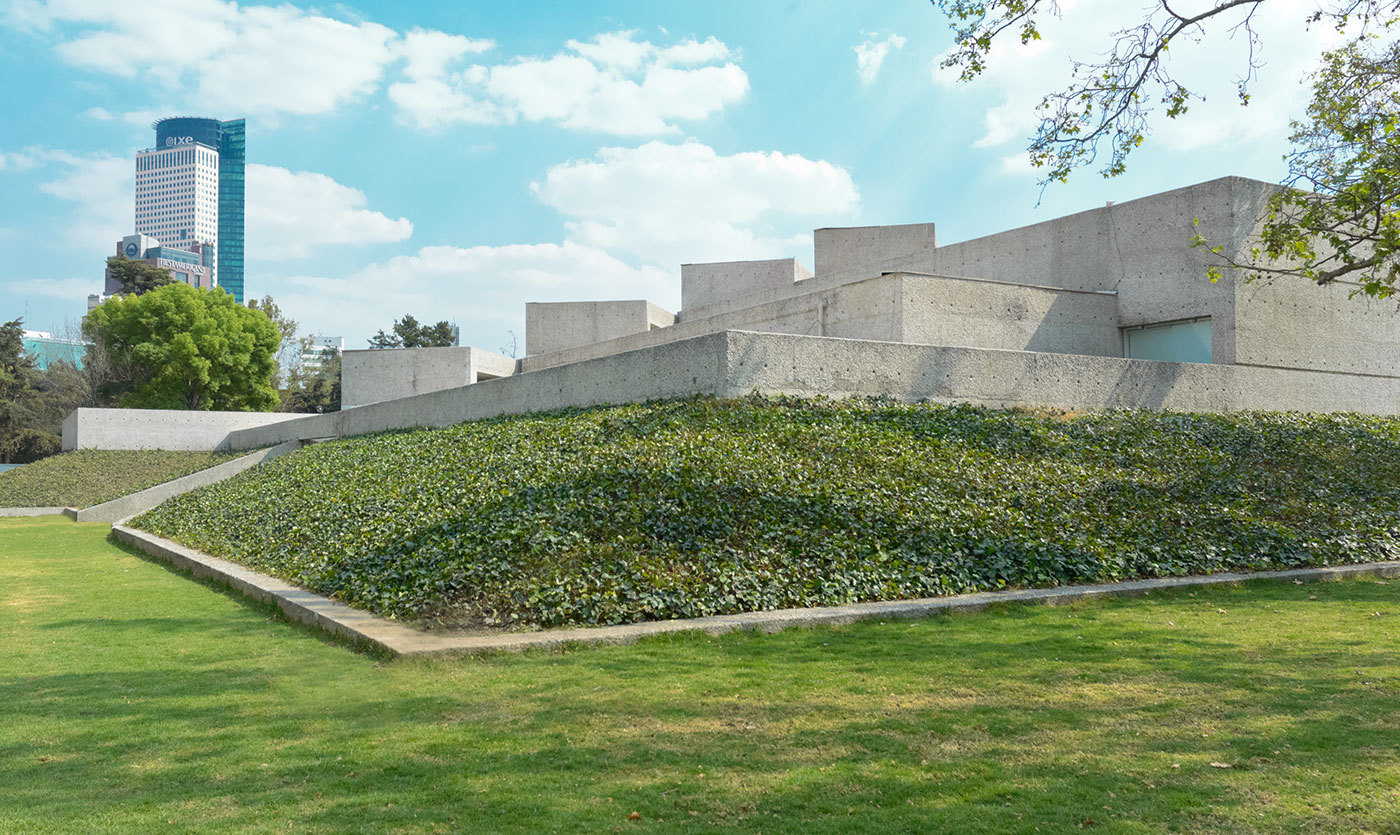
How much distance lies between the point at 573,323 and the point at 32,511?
57.5 ft

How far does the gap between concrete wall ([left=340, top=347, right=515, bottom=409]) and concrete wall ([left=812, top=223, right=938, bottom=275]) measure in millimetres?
12438

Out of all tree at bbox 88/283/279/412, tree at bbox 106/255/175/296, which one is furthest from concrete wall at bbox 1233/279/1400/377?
tree at bbox 106/255/175/296

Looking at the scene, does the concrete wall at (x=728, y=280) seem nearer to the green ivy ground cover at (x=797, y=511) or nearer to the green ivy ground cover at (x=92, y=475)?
the green ivy ground cover at (x=92, y=475)

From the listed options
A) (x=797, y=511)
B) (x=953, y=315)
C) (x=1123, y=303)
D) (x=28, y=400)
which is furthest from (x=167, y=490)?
(x=28, y=400)

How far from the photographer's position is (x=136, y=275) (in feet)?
164

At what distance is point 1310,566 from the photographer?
31.7 ft

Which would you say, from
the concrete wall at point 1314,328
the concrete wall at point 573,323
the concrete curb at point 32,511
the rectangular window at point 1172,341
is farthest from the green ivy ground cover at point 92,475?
the concrete wall at point 1314,328

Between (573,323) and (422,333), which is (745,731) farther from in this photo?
(422,333)

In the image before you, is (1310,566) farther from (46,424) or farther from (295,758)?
(46,424)

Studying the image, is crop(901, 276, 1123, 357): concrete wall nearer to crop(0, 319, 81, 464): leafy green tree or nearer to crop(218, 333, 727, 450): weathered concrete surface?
crop(218, 333, 727, 450): weathered concrete surface

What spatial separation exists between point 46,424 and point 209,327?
13261 millimetres

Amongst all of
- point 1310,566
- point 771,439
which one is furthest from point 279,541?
point 1310,566

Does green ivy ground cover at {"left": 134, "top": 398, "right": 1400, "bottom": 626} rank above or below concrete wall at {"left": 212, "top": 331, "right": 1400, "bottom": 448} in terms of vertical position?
below

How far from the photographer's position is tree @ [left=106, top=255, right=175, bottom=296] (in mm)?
49531
